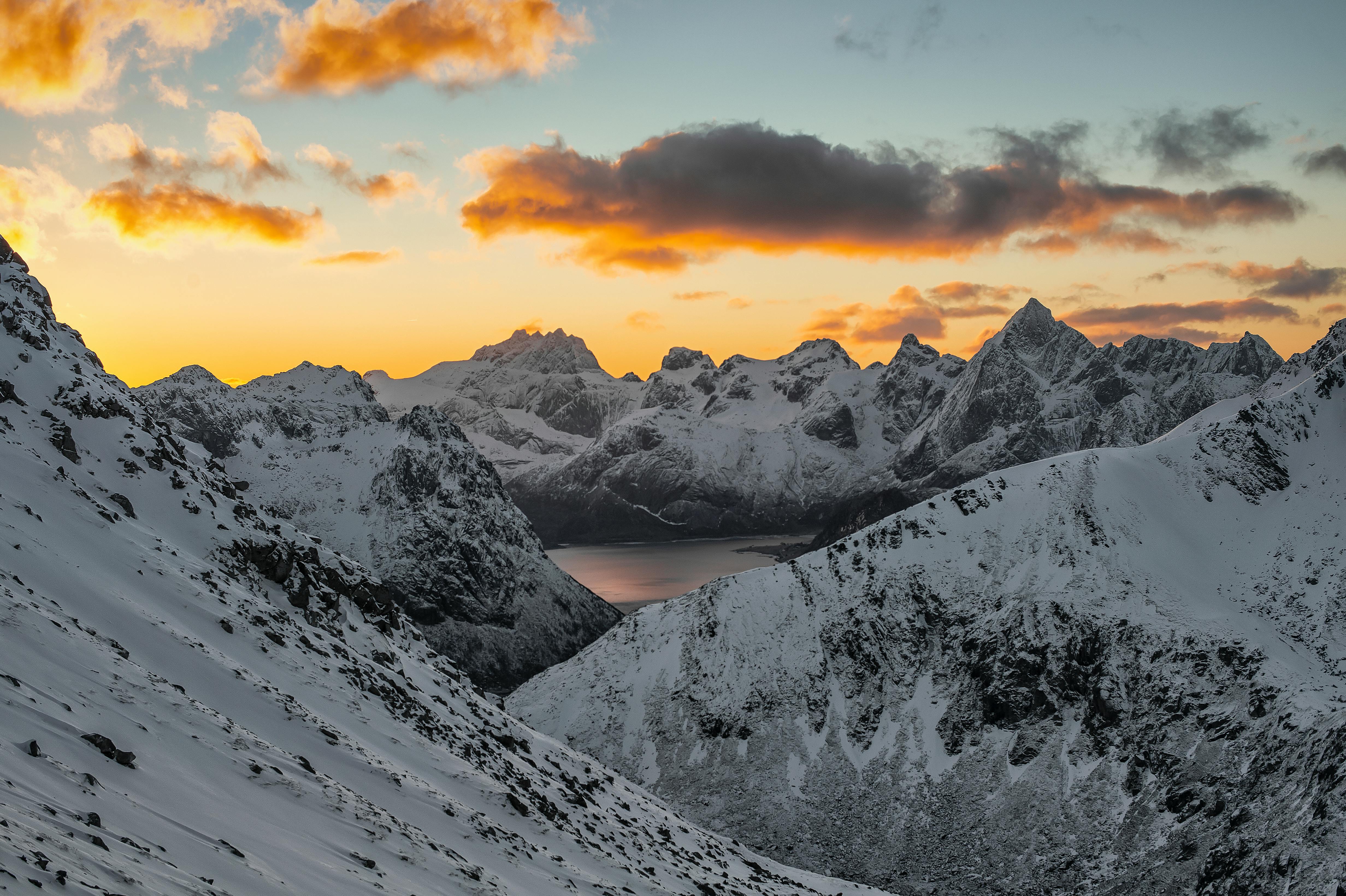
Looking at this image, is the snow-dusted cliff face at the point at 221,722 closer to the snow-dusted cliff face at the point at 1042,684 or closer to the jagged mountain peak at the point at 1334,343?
the snow-dusted cliff face at the point at 1042,684

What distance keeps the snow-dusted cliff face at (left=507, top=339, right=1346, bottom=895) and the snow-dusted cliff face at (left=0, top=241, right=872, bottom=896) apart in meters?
33.0

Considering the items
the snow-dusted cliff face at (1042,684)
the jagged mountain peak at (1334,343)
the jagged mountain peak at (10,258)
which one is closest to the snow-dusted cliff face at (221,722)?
the jagged mountain peak at (10,258)

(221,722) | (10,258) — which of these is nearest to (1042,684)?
(221,722)

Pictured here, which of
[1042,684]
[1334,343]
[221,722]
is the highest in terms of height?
[1334,343]

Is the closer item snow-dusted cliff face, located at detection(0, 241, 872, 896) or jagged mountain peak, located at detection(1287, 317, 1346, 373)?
snow-dusted cliff face, located at detection(0, 241, 872, 896)

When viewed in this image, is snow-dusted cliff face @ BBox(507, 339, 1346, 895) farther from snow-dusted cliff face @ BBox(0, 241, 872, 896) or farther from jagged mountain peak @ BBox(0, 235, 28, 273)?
jagged mountain peak @ BBox(0, 235, 28, 273)

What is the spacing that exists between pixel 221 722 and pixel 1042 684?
102803 mm

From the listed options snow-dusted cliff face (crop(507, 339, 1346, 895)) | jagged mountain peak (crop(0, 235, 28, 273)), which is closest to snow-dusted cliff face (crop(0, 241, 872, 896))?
jagged mountain peak (crop(0, 235, 28, 273))

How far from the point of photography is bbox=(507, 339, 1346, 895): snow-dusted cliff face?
3410 inches

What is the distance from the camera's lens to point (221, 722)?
3634 cm

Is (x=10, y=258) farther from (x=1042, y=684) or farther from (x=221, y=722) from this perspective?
(x=1042, y=684)

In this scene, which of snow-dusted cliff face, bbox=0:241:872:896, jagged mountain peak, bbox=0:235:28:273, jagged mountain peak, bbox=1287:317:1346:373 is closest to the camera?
snow-dusted cliff face, bbox=0:241:872:896

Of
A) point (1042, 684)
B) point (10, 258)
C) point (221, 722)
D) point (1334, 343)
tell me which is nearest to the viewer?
point (221, 722)

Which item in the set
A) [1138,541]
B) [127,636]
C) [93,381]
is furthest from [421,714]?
[1138,541]
